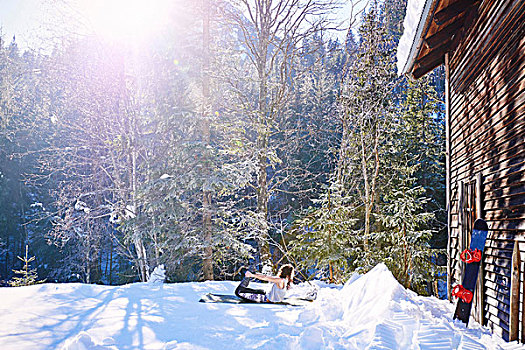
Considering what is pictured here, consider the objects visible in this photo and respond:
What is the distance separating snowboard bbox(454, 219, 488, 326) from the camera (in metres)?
3.60

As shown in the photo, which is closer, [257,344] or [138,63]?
[257,344]

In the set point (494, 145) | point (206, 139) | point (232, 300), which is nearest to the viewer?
point (494, 145)

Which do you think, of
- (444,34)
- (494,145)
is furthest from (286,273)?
(444,34)

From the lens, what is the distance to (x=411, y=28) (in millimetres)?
4414

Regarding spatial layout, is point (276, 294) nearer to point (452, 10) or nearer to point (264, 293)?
point (264, 293)

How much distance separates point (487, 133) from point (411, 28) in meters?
1.64

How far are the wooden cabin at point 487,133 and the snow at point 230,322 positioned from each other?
0.50 metres

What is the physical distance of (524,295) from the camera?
2.83 m

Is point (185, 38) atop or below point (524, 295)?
atop

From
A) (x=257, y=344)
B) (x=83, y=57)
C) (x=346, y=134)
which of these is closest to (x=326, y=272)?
(x=346, y=134)

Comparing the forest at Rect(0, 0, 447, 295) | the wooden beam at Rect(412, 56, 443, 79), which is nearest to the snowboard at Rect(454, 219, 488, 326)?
the wooden beam at Rect(412, 56, 443, 79)

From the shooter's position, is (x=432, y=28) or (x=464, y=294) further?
(x=432, y=28)

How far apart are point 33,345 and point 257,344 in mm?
1988

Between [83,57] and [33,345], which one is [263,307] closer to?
[33,345]
